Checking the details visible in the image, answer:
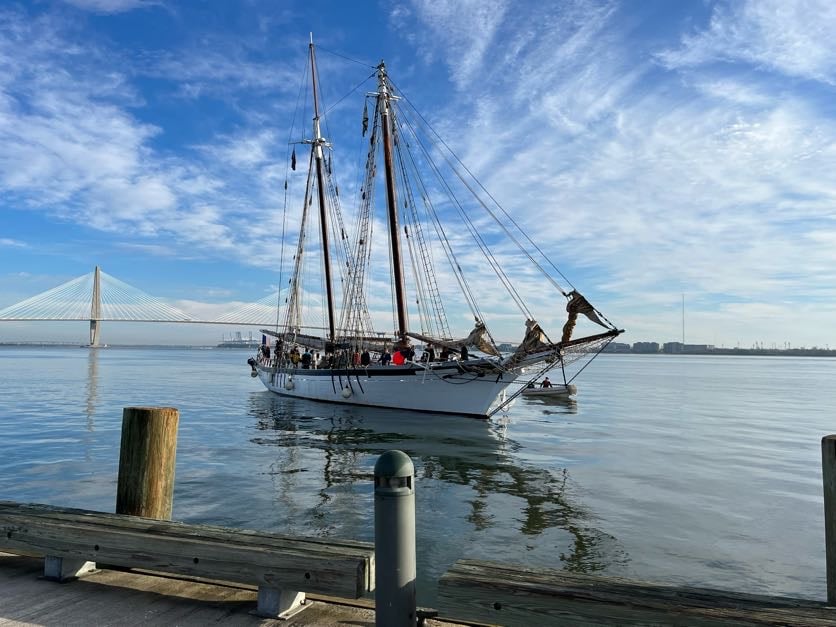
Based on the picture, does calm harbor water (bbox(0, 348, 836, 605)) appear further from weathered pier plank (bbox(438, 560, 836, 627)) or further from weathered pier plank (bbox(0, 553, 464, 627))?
weathered pier plank (bbox(438, 560, 836, 627))

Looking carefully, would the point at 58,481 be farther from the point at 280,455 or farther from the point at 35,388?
the point at 35,388

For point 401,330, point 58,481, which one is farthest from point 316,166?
point 58,481

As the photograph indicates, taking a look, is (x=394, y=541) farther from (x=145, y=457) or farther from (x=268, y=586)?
(x=145, y=457)

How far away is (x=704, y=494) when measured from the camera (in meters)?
12.1

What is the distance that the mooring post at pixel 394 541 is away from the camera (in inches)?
127

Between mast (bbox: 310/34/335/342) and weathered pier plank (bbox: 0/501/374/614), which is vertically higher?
mast (bbox: 310/34/335/342)

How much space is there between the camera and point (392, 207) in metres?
29.6

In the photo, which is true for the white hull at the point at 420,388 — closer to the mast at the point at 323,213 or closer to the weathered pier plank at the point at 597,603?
the mast at the point at 323,213

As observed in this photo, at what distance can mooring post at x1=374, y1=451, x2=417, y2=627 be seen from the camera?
3217 millimetres

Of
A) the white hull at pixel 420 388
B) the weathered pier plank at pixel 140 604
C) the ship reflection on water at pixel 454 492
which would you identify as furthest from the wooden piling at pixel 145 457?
the white hull at pixel 420 388

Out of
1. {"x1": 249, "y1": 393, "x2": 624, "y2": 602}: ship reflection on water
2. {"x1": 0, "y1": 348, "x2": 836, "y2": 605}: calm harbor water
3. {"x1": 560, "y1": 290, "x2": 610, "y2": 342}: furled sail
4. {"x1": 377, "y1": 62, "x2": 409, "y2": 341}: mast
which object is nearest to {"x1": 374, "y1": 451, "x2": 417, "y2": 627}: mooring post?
{"x1": 0, "y1": 348, "x2": 836, "y2": 605}: calm harbor water

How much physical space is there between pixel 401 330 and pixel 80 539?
83.4 ft

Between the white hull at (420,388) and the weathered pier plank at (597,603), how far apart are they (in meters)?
21.5

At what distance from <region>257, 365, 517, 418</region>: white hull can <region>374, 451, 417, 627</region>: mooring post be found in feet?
71.3
